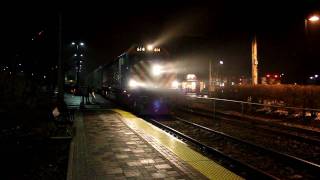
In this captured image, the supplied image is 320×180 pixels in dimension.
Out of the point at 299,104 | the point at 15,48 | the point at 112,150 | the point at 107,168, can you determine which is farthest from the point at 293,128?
the point at 15,48

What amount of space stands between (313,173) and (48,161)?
→ 629 cm

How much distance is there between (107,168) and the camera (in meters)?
8.39

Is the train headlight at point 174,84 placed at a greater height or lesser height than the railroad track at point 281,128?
greater

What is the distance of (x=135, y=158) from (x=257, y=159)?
11.3ft

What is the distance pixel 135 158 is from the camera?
9492 mm

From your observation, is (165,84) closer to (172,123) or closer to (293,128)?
(172,123)

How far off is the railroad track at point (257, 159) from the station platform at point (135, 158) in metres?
0.92

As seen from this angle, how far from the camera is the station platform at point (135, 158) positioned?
782 centimetres

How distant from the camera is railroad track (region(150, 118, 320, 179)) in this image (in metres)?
8.94

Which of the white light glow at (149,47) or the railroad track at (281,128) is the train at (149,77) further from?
the railroad track at (281,128)

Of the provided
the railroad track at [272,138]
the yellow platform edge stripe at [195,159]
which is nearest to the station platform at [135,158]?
the yellow platform edge stripe at [195,159]

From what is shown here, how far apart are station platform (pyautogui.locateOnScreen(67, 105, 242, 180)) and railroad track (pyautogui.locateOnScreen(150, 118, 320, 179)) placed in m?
0.92

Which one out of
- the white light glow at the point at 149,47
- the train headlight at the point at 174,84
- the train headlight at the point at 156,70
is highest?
the white light glow at the point at 149,47

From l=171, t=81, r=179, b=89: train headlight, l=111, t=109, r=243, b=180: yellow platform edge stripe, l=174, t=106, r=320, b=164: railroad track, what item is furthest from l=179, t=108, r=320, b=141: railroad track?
l=111, t=109, r=243, b=180: yellow platform edge stripe
